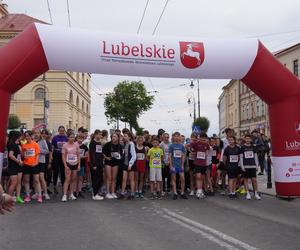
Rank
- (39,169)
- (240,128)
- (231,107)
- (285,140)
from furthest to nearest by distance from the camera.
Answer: (231,107) → (240,128) → (39,169) → (285,140)

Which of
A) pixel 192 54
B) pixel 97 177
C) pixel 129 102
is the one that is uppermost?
pixel 129 102

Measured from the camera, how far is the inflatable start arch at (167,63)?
8.86 meters

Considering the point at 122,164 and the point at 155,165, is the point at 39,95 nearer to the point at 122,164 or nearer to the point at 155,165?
the point at 122,164

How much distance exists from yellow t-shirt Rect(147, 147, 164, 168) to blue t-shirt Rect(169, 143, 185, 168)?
Answer: 342 mm

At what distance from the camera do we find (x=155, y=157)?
12.7 m

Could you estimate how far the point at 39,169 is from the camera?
11828mm

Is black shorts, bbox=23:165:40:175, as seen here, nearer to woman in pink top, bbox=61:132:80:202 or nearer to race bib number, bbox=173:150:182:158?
woman in pink top, bbox=61:132:80:202

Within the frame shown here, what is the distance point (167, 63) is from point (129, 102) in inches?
1776

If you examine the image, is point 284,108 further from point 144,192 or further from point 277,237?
point 144,192

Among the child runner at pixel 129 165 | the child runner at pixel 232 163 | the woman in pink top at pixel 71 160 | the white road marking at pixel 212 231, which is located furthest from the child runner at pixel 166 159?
the white road marking at pixel 212 231

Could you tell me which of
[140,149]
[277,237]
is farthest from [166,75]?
[277,237]

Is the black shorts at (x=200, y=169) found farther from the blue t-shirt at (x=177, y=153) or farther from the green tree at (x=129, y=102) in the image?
the green tree at (x=129, y=102)

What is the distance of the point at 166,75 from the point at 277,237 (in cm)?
436

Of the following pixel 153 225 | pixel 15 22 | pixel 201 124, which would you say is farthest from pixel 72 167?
pixel 15 22
